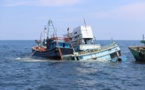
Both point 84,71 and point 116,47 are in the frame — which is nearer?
point 84,71

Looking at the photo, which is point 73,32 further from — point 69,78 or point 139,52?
point 69,78

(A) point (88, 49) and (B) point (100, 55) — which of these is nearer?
(B) point (100, 55)

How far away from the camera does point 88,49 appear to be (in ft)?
171

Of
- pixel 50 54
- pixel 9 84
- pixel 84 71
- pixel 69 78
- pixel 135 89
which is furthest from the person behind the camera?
pixel 50 54

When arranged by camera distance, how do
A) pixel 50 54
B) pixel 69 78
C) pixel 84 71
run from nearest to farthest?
pixel 69 78, pixel 84 71, pixel 50 54

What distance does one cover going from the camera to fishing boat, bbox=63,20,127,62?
4991 cm

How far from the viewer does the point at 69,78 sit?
3269 cm

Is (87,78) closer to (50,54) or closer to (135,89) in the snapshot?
(135,89)

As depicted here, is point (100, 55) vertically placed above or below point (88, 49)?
below

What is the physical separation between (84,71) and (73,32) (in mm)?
20493

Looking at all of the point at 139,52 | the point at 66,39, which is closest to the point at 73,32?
the point at 66,39

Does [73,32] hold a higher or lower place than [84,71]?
higher

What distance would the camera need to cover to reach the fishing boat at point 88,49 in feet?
164

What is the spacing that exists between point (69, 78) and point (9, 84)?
7.11 m
